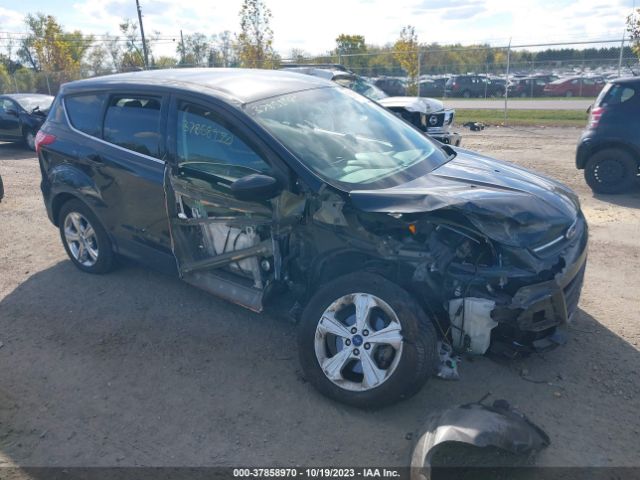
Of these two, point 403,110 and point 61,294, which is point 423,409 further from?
point 403,110

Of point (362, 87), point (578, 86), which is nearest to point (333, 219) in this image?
point (362, 87)

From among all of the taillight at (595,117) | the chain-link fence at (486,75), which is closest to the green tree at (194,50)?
the chain-link fence at (486,75)

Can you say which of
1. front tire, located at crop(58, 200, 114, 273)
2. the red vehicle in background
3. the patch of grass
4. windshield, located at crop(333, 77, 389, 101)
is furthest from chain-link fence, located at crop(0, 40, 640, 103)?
front tire, located at crop(58, 200, 114, 273)

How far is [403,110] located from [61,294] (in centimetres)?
774

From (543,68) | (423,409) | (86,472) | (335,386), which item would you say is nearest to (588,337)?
(423,409)

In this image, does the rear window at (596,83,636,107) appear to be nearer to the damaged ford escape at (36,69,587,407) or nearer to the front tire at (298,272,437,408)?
the damaged ford escape at (36,69,587,407)

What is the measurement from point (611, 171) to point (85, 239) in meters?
7.21

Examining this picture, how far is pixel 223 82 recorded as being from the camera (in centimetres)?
439

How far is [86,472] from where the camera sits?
297 cm

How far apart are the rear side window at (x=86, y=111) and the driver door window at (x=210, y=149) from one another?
4.00 ft

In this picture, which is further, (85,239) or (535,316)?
(85,239)

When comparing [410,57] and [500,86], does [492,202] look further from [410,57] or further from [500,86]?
[500,86]

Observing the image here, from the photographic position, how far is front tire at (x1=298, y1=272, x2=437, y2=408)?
126 inches

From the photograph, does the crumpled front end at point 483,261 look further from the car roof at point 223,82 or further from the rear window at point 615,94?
the rear window at point 615,94
